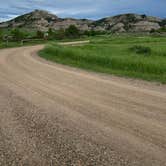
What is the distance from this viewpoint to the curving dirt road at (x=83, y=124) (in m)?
3.60

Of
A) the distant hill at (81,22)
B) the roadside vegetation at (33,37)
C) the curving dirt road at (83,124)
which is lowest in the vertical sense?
the curving dirt road at (83,124)

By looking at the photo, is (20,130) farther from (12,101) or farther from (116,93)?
(116,93)

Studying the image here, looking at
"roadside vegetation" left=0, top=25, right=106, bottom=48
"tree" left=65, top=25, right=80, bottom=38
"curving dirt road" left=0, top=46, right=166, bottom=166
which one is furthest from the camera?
"tree" left=65, top=25, right=80, bottom=38

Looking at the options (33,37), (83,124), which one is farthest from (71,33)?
(83,124)

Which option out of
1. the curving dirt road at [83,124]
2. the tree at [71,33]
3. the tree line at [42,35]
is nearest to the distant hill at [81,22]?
the tree at [71,33]

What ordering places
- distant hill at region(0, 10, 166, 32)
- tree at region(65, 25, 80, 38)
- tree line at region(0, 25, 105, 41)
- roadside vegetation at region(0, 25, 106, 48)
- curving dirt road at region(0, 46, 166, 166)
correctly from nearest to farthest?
curving dirt road at region(0, 46, 166, 166) → roadside vegetation at region(0, 25, 106, 48) → tree line at region(0, 25, 105, 41) → tree at region(65, 25, 80, 38) → distant hill at region(0, 10, 166, 32)

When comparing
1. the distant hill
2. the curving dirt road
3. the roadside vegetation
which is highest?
the distant hill

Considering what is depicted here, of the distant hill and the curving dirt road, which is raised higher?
the distant hill

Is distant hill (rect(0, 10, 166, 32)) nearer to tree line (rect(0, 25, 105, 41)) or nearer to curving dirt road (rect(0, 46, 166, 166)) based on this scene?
tree line (rect(0, 25, 105, 41))

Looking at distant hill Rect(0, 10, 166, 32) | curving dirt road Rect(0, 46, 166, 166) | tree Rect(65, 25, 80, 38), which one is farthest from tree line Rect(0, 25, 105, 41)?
distant hill Rect(0, 10, 166, 32)

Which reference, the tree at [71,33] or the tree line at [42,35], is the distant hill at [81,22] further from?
the tree line at [42,35]

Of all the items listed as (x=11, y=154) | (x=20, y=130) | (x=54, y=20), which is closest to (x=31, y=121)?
(x=20, y=130)

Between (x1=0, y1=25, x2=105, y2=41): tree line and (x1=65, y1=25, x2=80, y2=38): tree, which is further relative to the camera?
(x1=65, y1=25, x2=80, y2=38): tree

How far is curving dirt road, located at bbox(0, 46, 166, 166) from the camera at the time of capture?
3596 mm
